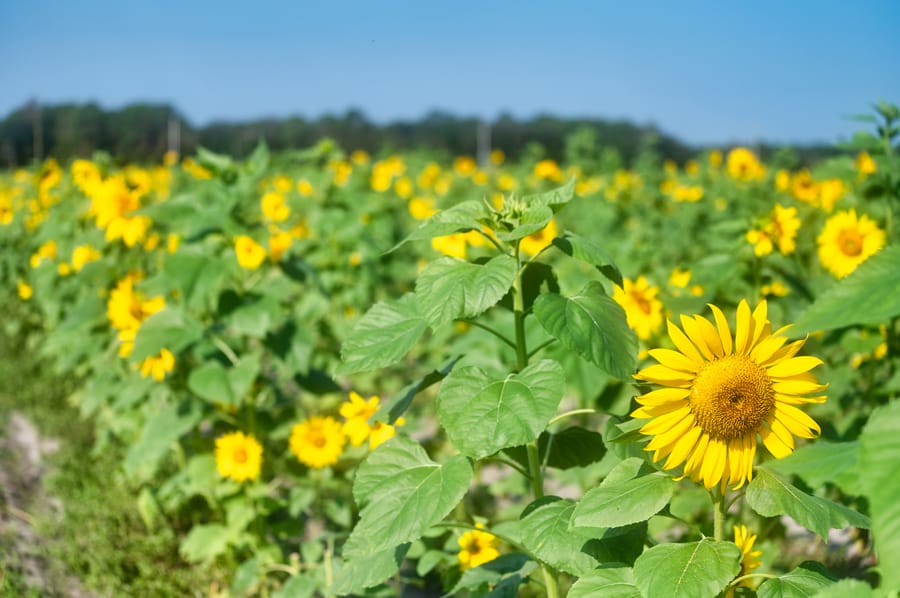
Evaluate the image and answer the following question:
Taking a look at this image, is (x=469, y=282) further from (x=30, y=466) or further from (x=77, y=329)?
(x=30, y=466)

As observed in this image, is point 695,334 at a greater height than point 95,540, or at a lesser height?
greater

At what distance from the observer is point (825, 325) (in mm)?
777

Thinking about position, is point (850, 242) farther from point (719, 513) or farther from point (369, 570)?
point (369, 570)

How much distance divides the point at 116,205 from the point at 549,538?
267cm

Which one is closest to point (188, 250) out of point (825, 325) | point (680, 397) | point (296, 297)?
point (680, 397)

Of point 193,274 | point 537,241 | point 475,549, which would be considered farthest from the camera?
point 537,241

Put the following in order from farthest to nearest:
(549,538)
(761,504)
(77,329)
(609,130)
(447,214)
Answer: (609,130)
(77,329)
(447,214)
(549,538)
(761,504)

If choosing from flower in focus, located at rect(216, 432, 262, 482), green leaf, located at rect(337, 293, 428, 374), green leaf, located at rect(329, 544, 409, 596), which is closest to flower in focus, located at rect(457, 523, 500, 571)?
green leaf, located at rect(329, 544, 409, 596)

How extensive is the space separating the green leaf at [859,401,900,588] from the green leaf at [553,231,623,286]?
0.79 metres

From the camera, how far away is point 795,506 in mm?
1328

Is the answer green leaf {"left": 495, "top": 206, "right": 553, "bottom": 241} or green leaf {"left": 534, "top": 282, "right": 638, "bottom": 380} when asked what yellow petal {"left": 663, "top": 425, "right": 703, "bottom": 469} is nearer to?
green leaf {"left": 534, "top": 282, "right": 638, "bottom": 380}

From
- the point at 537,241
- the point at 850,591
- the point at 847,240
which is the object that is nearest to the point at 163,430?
the point at 537,241

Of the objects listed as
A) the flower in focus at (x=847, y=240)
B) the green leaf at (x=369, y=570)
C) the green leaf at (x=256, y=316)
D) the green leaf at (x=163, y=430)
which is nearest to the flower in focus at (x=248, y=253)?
the green leaf at (x=256, y=316)

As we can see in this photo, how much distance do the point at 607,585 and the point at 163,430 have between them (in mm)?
1973
